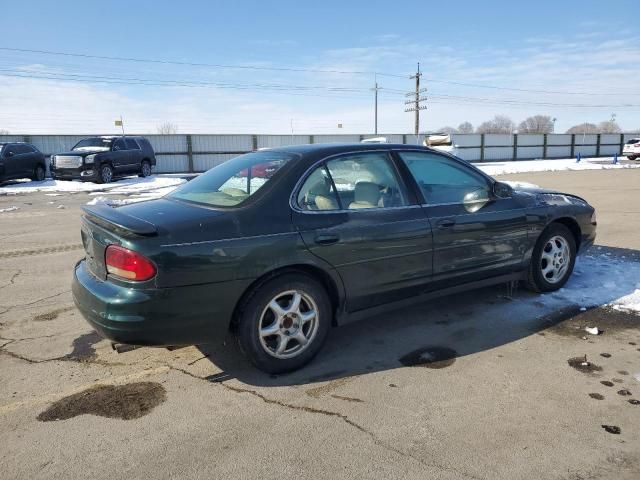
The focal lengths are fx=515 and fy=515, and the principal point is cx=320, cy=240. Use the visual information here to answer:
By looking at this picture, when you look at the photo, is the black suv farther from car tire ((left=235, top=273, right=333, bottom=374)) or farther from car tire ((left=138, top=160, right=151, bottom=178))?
car tire ((left=235, top=273, right=333, bottom=374))

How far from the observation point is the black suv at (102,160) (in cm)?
1886

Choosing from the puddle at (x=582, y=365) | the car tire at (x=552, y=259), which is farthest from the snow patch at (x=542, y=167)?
the puddle at (x=582, y=365)

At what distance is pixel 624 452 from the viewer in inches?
103

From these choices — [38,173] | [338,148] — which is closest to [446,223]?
[338,148]

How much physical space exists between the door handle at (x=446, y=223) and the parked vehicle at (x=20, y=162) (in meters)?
18.8

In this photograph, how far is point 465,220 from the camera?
4262 millimetres

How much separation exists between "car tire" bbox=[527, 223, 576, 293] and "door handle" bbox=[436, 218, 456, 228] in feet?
4.07

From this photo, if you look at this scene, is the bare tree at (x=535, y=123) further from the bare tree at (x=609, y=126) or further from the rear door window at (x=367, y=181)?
the rear door window at (x=367, y=181)

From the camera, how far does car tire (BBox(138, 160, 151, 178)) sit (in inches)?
856

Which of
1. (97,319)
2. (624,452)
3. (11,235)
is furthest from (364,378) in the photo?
(11,235)

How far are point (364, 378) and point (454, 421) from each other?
2.35 feet

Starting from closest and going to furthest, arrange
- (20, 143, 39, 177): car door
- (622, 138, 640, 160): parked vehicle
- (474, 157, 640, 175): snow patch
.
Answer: (20, 143, 39, 177): car door → (474, 157, 640, 175): snow patch → (622, 138, 640, 160): parked vehicle

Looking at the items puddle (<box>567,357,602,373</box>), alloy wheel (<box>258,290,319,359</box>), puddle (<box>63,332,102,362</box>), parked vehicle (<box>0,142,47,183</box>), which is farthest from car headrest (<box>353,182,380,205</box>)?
parked vehicle (<box>0,142,47,183</box>)

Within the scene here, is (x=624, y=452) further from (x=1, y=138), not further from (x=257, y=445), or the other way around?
(x=1, y=138)
